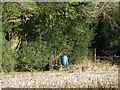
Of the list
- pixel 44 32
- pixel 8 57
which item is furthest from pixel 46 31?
pixel 8 57

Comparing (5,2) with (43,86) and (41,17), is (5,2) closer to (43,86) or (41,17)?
(41,17)

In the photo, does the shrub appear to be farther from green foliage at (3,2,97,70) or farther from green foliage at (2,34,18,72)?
green foliage at (3,2,97,70)

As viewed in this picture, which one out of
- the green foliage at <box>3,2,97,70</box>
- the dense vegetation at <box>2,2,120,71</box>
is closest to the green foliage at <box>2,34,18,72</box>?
the dense vegetation at <box>2,2,120,71</box>

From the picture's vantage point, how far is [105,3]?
11117mm

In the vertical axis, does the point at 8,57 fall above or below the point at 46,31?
below

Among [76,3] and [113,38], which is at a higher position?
[76,3]

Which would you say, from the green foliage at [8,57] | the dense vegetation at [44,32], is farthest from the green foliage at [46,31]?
the green foliage at [8,57]

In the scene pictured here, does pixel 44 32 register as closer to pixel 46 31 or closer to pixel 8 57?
pixel 46 31

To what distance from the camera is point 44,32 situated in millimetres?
11016

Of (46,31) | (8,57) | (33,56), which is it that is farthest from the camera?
(46,31)

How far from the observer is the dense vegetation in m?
10.1

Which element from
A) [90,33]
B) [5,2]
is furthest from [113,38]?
[5,2]

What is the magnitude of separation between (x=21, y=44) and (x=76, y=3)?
333 cm

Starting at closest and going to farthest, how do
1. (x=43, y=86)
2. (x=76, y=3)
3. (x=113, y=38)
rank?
1. (x=43, y=86)
2. (x=76, y=3)
3. (x=113, y=38)
